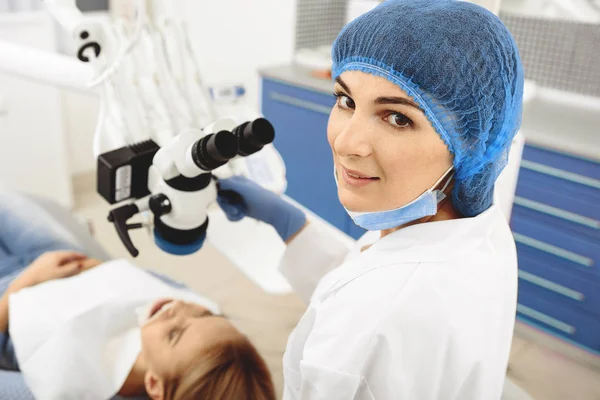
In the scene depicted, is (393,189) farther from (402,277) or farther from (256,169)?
(256,169)

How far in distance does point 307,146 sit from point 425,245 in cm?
209

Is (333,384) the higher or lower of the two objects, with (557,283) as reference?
higher

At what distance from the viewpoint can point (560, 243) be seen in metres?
2.25

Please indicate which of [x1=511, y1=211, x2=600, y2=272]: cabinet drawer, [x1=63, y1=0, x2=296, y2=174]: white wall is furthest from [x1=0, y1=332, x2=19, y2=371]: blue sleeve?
[x1=63, y1=0, x2=296, y2=174]: white wall

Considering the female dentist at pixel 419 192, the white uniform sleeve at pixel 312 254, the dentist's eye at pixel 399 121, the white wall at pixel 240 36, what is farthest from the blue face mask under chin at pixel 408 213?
the white wall at pixel 240 36

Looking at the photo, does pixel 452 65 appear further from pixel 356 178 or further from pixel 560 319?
pixel 560 319

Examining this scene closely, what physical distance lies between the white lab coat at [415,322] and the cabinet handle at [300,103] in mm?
1873

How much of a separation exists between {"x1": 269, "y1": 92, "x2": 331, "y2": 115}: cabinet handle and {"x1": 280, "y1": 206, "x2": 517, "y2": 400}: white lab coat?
1873 mm

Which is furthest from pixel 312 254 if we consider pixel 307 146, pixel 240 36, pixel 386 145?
pixel 240 36

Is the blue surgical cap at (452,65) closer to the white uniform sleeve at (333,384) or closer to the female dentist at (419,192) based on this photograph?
the female dentist at (419,192)

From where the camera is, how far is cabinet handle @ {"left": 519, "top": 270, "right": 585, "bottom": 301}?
2270 mm

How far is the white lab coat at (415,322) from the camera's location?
2.78ft

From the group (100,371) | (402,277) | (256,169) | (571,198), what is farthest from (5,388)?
(571,198)

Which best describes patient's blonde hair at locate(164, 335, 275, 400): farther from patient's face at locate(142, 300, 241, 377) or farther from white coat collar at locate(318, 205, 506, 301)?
white coat collar at locate(318, 205, 506, 301)
